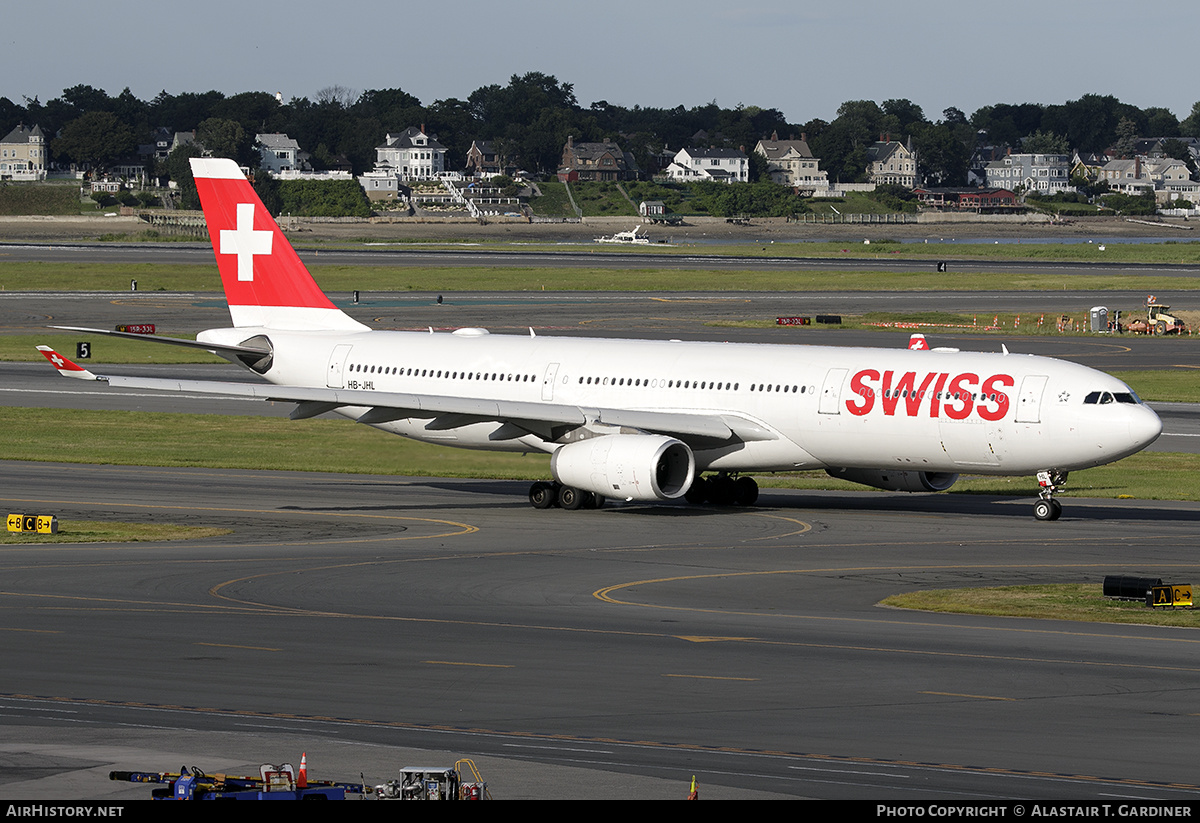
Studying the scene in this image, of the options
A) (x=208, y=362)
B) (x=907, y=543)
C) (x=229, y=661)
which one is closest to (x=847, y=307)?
(x=208, y=362)


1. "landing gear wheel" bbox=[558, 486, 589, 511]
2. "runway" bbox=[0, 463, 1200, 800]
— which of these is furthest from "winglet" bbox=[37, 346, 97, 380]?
"landing gear wheel" bbox=[558, 486, 589, 511]

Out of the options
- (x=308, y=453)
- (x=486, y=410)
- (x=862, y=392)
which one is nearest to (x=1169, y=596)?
(x=862, y=392)

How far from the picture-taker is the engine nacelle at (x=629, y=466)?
4712 centimetres

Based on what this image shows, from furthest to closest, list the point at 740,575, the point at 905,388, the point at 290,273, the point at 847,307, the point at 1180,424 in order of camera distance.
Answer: the point at 847,307 < the point at 1180,424 < the point at 290,273 < the point at 905,388 < the point at 740,575

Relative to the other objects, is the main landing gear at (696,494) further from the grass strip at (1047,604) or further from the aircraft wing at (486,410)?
the grass strip at (1047,604)

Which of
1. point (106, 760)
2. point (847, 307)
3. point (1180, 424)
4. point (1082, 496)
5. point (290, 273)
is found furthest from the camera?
point (847, 307)

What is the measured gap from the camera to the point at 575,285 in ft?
511

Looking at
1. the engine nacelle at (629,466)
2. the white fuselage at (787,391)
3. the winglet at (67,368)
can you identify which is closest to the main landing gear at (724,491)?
the white fuselage at (787,391)

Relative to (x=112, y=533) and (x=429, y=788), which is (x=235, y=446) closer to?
(x=112, y=533)

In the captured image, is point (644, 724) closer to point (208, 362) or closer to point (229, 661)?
point (229, 661)

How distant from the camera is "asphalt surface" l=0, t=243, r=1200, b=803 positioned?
20.7m

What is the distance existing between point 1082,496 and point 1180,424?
60.4ft

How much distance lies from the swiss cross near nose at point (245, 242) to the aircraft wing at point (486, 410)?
9804 millimetres

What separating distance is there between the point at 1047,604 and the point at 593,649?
11.0 meters
